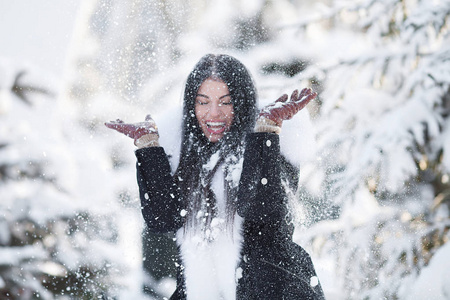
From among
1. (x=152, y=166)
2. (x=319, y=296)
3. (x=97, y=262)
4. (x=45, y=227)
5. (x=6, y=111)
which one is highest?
(x=6, y=111)

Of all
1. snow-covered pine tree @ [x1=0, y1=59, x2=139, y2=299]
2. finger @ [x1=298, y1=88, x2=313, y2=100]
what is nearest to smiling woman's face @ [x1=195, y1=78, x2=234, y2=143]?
finger @ [x1=298, y1=88, x2=313, y2=100]

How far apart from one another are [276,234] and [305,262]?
0.08 metres

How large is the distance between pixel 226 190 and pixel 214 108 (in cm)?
14

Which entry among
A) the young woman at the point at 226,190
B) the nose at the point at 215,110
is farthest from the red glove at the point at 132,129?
the nose at the point at 215,110

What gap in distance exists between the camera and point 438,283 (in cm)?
108

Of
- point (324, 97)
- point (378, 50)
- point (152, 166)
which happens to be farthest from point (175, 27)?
point (152, 166)

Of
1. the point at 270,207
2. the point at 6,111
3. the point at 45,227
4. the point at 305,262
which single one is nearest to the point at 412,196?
the point at 305,262

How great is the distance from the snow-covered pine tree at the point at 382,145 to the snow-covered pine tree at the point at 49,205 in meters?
0.78

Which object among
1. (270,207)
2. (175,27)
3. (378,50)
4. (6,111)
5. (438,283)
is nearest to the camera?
(270,207)

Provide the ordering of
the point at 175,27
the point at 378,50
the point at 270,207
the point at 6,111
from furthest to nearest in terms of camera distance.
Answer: the point at 6,111
the point at 175,27
the point at 378,50
the point at 270,207

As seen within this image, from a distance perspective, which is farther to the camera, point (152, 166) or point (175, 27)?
point (175, 27)

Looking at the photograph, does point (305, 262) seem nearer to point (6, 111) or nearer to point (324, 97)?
point (324, 97)

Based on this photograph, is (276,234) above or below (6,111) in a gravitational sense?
below

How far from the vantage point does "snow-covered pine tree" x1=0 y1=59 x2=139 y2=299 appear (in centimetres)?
162
